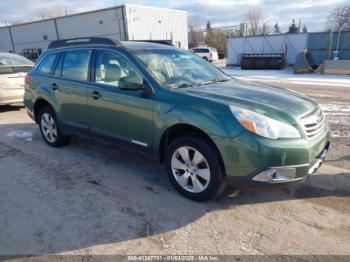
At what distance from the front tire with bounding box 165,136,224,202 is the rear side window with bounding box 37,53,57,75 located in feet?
9.69

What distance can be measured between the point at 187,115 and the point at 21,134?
4507 millimetres

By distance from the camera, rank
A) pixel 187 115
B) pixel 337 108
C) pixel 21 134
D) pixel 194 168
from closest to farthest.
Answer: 1. pixel 187 115
2. pixel 194 168
3. pixel 21 134
4. pixel 337 108

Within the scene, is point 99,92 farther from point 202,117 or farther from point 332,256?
point 332,256

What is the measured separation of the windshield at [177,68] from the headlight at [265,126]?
104 cm

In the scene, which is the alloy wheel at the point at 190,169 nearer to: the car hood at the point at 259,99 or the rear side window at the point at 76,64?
the car hood at the point at 259,99

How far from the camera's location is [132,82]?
3.67 m

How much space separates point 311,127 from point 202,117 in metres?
1.13

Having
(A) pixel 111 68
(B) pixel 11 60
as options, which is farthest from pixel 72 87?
(B) pixel 11 60

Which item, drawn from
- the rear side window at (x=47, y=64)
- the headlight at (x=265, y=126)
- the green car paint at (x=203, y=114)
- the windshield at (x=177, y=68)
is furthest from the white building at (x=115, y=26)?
the headlight at (x=265, y=126)

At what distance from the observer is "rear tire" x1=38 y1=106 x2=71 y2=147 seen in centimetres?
528

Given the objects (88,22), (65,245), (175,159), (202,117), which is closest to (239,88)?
(202,117)

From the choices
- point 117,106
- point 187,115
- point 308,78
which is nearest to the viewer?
point 187,115

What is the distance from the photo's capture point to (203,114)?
315cm

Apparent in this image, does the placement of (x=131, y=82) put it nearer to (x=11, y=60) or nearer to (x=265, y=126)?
(x=265, y=126)
